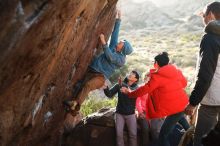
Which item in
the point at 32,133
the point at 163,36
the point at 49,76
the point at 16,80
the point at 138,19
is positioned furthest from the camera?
the point at 138,19

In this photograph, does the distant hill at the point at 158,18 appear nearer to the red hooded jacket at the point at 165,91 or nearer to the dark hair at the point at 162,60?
the red hooded jacket at the point at 165,91

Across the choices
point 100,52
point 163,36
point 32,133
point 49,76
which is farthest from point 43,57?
point 163,36

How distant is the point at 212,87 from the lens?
6.25m

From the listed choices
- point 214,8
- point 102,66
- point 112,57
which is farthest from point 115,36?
point 214,8

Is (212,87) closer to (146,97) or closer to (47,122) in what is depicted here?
(146,97)

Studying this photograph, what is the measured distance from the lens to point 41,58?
17.8 ft

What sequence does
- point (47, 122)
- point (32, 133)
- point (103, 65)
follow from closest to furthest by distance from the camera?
point (32, 133), point (47, 122), point (103, 65)

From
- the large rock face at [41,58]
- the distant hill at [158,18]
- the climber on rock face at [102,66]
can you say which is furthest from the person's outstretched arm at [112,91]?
the distant hill at [158,18]

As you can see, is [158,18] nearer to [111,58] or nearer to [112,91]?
[112,91]

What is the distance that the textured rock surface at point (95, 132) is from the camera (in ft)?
30.8

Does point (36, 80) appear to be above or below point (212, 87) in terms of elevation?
above

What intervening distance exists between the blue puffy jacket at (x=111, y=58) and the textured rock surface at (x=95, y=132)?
115 cm

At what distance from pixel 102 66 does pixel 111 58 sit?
62 centimetres

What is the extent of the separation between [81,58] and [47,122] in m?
1.60
